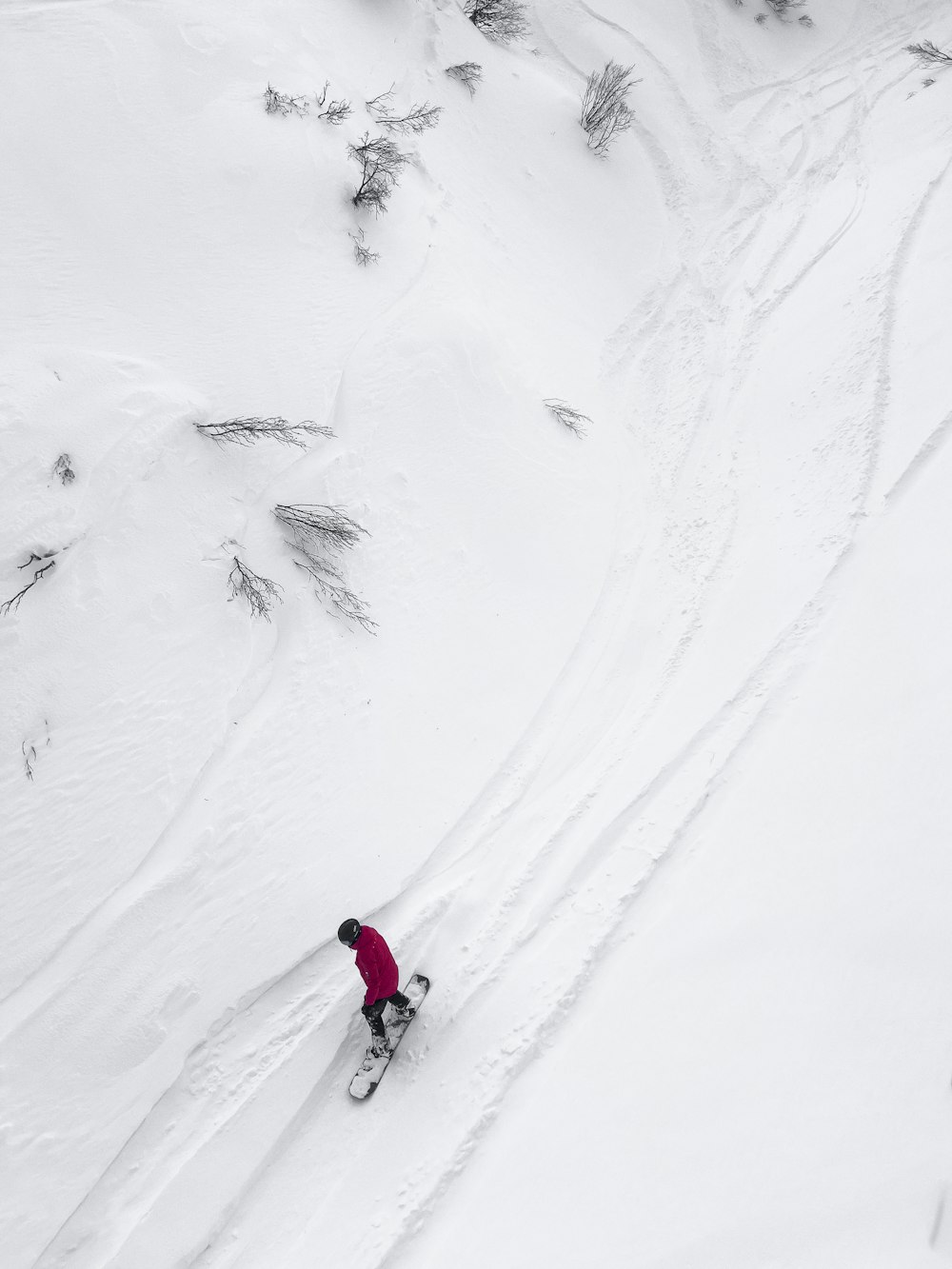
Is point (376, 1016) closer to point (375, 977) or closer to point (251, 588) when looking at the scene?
point (375, 977)

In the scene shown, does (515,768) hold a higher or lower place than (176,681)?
higher

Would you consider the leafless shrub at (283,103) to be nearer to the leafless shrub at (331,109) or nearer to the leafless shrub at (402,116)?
the leafless shrub at (331,109)

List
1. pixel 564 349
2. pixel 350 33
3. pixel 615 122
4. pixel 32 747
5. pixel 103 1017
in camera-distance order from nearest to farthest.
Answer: pixel 103 1017, pixel 32 747, pixel 564 349, pixel 350 33, pixel 615 122

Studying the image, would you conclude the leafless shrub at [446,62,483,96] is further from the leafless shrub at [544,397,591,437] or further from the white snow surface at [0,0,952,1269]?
the leafless shrub at [544,397,591,437]

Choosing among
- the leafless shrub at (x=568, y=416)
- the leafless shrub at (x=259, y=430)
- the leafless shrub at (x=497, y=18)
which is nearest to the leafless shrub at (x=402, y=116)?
the leafless shrub at (x=497, y=18)

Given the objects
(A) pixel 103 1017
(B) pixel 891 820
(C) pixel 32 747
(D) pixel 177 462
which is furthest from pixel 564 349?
(A) pixel 103 1017

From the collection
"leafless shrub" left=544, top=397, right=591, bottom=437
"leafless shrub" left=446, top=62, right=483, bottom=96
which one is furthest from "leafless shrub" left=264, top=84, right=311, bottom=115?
→ "leafless shrub" left=544, top=397, right=591, bottom=437

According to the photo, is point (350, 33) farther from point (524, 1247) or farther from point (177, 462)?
point (524, 1247)
